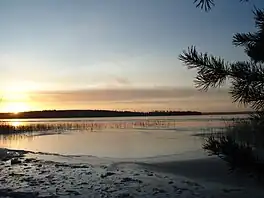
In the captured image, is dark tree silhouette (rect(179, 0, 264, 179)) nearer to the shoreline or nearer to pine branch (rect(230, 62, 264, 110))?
pine branch (rect(230, 62, 264, 110))

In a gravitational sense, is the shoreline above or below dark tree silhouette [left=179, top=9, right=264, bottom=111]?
below

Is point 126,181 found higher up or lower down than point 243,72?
lower down

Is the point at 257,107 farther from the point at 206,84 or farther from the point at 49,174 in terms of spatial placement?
the point at 49,174

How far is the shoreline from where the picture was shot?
12016 mm

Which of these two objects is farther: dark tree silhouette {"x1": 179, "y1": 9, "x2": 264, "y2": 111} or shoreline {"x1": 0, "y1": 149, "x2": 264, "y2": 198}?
shoreline {"x1": 0, "y1": 149, "x2": 264, "y2": 198}

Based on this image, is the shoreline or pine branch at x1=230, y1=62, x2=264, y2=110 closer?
pine branch at x1=230, y1=62, x2=264, y2=110

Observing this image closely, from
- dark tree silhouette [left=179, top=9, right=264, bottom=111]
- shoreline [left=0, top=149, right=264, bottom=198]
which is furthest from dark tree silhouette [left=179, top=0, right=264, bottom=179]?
shoreline [left=0, top=149, right=264, bottom=198]

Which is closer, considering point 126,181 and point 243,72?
point 243,72

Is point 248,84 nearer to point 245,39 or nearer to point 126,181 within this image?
point 245,39

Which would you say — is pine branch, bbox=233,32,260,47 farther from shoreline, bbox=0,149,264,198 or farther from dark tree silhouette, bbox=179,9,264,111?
shoreline, bbox=0,149,264,198

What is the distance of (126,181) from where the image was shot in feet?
46.4

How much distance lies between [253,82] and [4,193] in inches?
417

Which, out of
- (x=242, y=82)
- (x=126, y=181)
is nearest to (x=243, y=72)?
(x=242, y=82)

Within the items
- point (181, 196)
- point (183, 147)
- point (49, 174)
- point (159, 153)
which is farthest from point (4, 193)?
point (183, 147)
